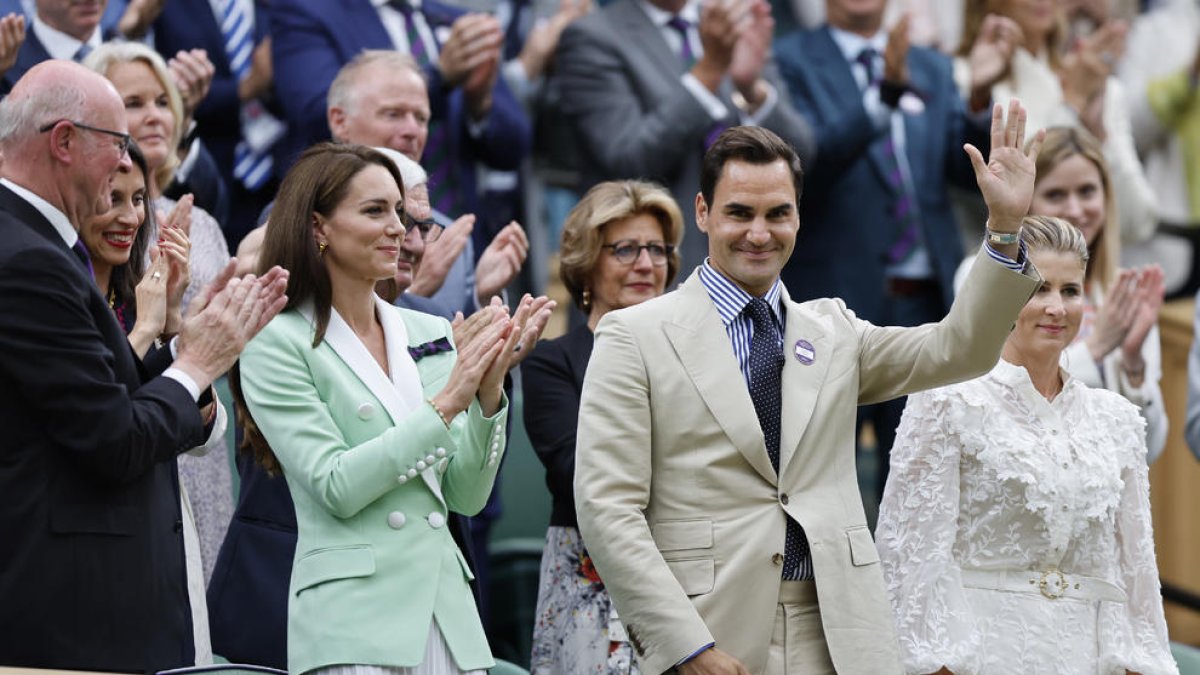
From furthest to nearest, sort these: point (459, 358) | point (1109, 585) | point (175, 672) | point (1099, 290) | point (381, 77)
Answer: point (1099, 290), point (381, 77), point (1109, 585), point (459, 358), point (175, 672)

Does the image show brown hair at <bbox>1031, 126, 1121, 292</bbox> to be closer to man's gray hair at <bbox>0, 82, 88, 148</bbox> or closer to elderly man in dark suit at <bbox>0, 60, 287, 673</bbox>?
elderly man in dark suit at <bbox>0, 60, 287, 673</bbox>

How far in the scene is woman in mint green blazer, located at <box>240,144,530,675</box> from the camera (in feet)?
11.0

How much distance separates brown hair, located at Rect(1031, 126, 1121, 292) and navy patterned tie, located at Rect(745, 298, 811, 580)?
2.29 metres

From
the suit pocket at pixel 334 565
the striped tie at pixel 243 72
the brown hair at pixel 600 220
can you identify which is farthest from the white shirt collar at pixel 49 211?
the striped tie at pixel 243 72

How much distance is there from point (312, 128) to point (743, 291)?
94.7 inches

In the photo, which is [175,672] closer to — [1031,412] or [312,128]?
[1031,412]

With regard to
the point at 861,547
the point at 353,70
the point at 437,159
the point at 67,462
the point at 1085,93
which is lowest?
the point at 861,547

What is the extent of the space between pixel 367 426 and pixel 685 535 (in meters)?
0.65

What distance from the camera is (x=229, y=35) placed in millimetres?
5980

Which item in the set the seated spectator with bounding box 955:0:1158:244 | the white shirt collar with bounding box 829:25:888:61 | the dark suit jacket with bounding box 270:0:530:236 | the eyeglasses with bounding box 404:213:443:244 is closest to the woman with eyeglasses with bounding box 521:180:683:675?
the eyeglasses with bounding box 404:213:443:244

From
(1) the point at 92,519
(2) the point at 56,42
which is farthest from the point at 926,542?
(2) the point at 56,42

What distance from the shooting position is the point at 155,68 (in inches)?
194

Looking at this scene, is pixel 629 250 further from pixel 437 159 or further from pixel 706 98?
pixel 706 98

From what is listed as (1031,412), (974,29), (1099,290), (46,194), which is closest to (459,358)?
(46,194)
